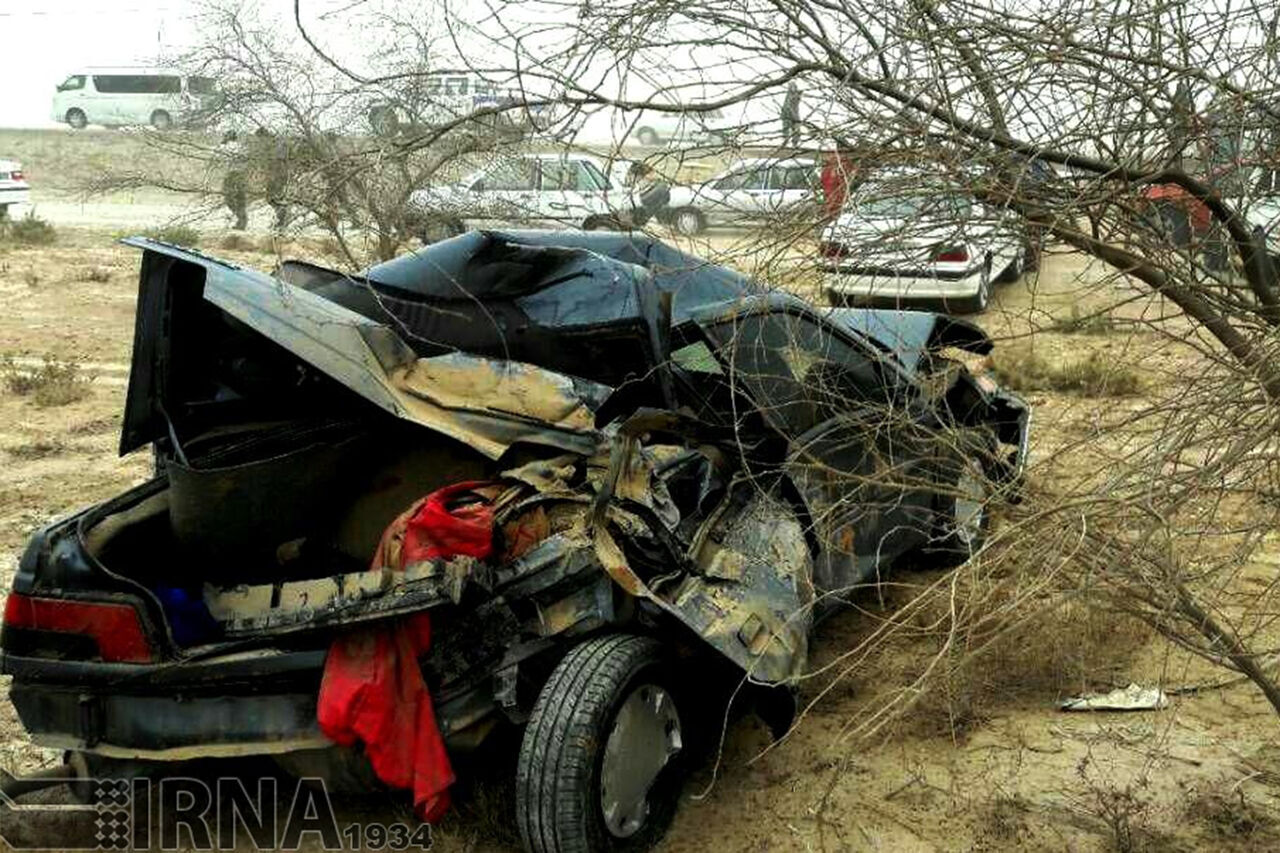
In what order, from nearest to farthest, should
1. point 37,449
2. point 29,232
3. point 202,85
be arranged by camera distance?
point 37,449, point 202,85, point 29,232

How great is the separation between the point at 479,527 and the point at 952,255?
1.48 metres

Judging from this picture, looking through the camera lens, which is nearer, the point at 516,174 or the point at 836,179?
the point at 836,179

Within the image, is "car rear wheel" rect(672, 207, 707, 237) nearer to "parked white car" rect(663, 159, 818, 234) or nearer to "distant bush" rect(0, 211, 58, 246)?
"parked white car" rect(663, 159, 818, 234)

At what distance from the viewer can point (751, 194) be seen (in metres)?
3.12

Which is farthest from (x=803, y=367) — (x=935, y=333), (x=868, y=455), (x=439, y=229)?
(x=439, y=229)

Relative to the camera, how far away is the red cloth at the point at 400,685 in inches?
129

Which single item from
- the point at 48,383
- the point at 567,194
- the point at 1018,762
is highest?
the point at 567,194

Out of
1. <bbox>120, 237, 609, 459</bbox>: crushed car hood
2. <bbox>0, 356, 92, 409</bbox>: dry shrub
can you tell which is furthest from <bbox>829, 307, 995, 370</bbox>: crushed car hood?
<bbox>0, 356, 92, 409</bbox>: dry shrub

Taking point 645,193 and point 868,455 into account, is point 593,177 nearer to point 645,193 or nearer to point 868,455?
point 645,193

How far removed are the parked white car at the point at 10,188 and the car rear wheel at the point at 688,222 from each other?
78.8 feet

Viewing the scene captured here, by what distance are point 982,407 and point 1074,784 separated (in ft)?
8.24

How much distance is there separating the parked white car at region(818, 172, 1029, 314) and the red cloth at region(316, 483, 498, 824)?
1.25 m

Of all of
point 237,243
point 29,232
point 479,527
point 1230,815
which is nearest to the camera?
point 479,527

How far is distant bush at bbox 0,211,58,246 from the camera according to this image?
22000 mm
